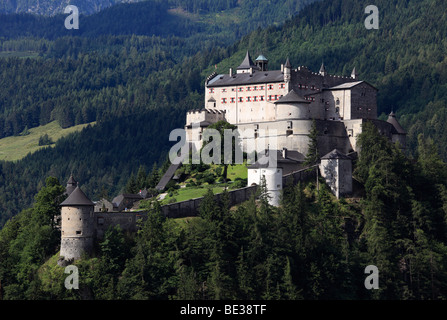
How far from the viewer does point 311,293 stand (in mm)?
81125

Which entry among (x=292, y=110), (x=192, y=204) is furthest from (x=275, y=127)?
(x=192, y=204)

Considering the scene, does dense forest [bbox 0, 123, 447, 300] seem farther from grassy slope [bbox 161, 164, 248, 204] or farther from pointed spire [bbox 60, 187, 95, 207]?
grassy slope [bbox 161, 164, 248, 204]

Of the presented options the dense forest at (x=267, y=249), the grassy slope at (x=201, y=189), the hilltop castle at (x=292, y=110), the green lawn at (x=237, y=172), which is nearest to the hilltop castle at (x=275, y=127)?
the hilltop castle at (x=292, y=110)

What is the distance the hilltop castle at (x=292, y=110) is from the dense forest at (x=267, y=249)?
805 cm

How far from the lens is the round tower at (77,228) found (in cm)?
7956

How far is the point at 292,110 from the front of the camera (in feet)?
342

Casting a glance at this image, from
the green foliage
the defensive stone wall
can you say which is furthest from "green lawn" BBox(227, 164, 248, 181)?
the defensive stone wall

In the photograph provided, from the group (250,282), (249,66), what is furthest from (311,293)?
(249,66)

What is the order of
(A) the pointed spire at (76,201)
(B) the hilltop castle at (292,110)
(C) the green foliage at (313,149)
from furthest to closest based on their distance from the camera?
(B) the hilltop castle at (292,110), (C) the green foliage at (313,149), (A) the pointed spire at (76,201)

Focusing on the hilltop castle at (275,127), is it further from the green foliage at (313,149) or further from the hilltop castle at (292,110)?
the green foliage at (313,149)

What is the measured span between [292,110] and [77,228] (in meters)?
35.6

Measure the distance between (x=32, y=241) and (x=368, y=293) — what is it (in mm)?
34425
